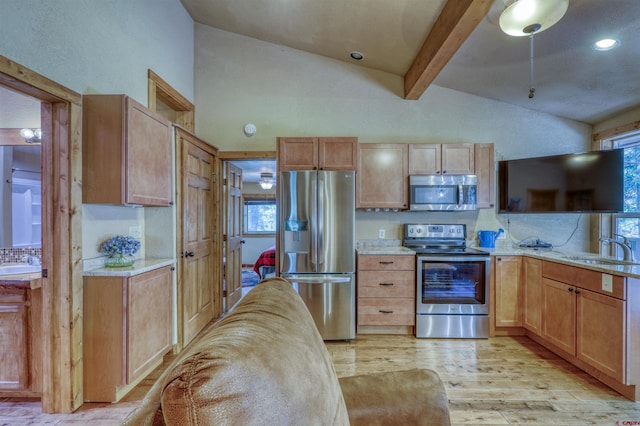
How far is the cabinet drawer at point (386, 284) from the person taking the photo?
3127 mm

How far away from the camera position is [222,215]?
12.4 feet

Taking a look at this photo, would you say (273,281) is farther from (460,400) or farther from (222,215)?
(222,215)

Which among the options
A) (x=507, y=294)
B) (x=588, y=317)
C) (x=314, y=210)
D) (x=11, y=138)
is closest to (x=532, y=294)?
(x=507, y=294)

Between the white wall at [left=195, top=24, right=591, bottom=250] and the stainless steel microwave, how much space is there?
370 millimetres

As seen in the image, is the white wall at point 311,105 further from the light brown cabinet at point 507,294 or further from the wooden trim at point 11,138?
the wooden trim at point 11,138

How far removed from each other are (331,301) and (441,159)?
1.99 metres

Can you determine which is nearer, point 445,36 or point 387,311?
point 445,36

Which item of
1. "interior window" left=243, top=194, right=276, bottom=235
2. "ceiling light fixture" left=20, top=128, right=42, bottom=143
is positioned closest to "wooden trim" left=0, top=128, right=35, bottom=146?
"ceiling light fixture" left=20, top=128, right=42, bottom=143

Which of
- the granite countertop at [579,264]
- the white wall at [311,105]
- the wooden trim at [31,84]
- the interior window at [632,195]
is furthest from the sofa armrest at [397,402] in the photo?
the interior window at [632,195]

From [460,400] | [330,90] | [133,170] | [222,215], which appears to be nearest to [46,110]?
[133,170]

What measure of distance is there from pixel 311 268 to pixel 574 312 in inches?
89.6

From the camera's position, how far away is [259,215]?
8055 millimetres

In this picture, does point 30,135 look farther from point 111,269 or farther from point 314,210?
point 314,210

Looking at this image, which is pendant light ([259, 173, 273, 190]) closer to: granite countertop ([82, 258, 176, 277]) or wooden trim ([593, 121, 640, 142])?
granite countertop ([82, 258, 176, 277])
